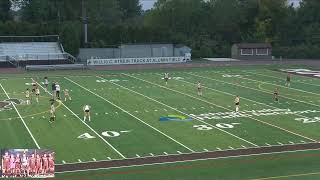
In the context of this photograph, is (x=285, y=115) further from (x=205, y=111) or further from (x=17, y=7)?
(x=17, y=7)

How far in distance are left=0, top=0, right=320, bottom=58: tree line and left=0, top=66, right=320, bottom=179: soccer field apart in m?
35.7

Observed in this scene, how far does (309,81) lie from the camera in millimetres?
49906

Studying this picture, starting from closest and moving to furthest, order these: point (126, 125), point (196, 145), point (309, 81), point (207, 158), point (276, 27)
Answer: point (207, 158) < point (196, 145) < point (126, 125) < point (309, 81) < point (276, 27)

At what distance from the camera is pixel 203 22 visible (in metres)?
98.4

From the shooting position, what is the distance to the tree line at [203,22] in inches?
3356

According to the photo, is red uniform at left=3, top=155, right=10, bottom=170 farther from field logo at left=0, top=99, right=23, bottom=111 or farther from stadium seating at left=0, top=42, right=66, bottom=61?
stadium seating at left=0, top=42, right=66, bottom=61

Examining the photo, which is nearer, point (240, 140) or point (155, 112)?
point (240, 140)

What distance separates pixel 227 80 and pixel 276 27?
48139 millimetres

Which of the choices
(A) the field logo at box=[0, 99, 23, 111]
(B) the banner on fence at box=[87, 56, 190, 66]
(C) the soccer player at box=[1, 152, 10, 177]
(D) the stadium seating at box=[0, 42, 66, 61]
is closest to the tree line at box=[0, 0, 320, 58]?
(D) the stadium seating at box=[0, 42, 66, 61]

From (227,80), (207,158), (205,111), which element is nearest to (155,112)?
(205,111)

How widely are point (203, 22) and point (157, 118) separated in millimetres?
68679

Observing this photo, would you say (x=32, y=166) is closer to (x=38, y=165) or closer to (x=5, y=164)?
(x=38, y=165)

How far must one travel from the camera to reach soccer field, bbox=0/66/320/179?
25219 mm

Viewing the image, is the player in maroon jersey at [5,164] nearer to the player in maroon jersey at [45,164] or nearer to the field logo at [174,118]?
the player in maroon jersey at [45,164]
